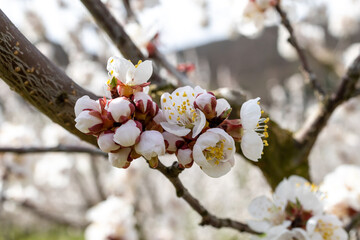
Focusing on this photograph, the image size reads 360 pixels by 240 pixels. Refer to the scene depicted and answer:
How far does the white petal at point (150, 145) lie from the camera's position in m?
0.46

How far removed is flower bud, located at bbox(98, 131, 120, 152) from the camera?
0.47 meters

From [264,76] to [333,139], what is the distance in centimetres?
908

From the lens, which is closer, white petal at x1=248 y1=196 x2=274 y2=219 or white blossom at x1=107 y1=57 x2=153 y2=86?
white blossom at x1=107 y1=57 x2=153 y2=86

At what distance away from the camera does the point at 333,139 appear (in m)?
2.75

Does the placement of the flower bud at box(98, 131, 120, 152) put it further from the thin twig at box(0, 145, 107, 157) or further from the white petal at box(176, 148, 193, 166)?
the thin twig at box(0, 145, 107, 157)

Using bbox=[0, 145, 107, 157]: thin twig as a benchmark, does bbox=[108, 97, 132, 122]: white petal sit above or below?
above

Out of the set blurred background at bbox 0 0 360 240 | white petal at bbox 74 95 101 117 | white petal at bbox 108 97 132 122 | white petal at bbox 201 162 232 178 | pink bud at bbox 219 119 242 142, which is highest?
white petal at bbox 74 95 101 117

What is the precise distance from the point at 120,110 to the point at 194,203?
12.0 inches

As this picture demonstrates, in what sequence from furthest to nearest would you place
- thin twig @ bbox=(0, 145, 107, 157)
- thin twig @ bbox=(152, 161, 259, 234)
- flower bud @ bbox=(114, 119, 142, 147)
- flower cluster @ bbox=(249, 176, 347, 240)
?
thin twig @ bbox=(0, 145, 107, 157)
flower cluster @ bbox=(249, 176, 347, 240)
thin twig @ bbox=(152, 161, 259, 234)
flower bud @ bbox=(114, 119, 142, 147)

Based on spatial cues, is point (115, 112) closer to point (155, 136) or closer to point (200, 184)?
point (155, 136)

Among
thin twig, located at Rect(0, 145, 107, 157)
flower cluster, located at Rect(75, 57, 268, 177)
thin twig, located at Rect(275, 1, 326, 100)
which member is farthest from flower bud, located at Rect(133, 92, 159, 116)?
thin twig, located at Rect(275, 1, 326, 100)

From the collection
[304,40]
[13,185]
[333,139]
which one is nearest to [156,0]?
[13,185]

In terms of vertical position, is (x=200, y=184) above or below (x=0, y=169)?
below

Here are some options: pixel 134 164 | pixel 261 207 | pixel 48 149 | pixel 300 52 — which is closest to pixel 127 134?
pixel 261 207
